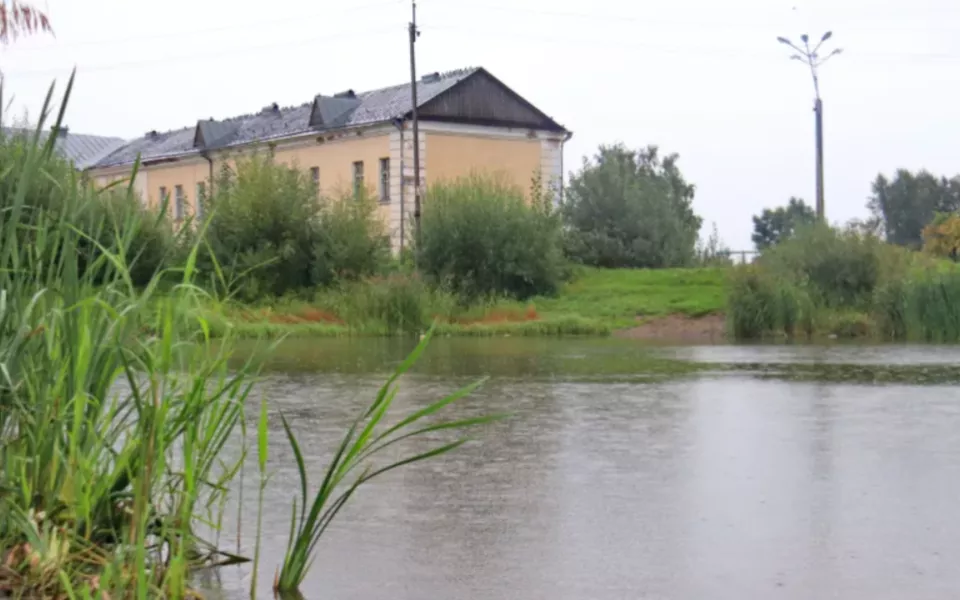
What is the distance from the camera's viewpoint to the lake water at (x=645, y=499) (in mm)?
5434

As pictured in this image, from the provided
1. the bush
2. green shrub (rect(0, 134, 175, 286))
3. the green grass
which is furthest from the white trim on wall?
green shrub (rect(0, 134, 175, 286))

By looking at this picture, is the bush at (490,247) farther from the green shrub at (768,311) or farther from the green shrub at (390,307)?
the green shrub at (768,311)

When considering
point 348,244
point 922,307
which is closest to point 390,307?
point 348,244

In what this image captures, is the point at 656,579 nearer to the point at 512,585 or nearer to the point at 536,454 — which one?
the point at 512,585

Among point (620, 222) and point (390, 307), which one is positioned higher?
point (620, 222)

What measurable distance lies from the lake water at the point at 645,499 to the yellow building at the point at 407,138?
30285mm

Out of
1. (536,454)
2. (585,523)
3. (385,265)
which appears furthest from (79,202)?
(385,265)

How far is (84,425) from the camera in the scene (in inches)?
197

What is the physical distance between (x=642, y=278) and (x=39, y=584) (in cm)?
3266

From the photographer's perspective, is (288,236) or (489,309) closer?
(489,309)

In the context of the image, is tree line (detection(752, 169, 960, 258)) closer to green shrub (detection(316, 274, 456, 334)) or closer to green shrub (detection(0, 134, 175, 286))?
green shrub (detection(316, 274, 456, 334))

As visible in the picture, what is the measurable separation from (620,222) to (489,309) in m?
11.1

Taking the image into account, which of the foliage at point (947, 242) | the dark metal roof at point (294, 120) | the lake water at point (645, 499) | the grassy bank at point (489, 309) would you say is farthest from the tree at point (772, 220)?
the lake water at point (645, 499)

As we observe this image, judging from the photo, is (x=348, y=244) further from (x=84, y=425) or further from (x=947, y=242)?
(x=947, y=242)
